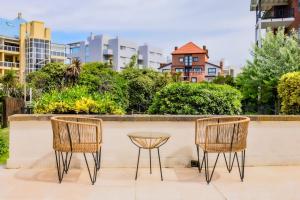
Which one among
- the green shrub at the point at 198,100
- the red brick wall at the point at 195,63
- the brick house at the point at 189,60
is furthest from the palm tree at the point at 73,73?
the red brick wall at the point at 195,63

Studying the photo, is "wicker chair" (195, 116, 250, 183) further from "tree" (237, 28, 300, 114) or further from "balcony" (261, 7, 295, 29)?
"balcony" (261, 7, 295, 29)

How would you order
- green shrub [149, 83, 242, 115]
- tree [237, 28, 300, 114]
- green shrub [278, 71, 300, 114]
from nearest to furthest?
green shrub [149, 83, 242, 115], green shrub [278, 71, 300, 114], tree [237, 28, 300, 114]

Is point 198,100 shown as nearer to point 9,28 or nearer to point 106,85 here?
point 106,85

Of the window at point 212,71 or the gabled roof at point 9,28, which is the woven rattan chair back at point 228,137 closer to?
the gabled roof at point 9,28

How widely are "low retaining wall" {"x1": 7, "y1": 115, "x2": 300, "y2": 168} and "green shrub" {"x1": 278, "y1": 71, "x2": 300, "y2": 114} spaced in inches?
115

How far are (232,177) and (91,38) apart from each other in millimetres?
85599

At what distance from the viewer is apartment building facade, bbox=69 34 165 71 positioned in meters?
84.7

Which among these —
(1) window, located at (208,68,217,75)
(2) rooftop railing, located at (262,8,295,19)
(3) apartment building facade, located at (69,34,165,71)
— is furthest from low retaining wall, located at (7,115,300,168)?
(3) apartment building facade, located at (69,34,165,71)

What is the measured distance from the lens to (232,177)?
5.74 m

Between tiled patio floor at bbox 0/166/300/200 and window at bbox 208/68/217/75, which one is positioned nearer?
tiled patio floor at bbox 0/166/300/200

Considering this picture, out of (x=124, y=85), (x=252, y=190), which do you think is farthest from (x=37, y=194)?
(x=124, y=85)

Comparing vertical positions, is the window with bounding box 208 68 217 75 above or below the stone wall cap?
above

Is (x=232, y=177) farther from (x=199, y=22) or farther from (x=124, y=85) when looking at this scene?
(x=124, y=85)

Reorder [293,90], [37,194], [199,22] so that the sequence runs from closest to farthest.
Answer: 1. [37,194]
2. [293,90]
3. [199,22]
